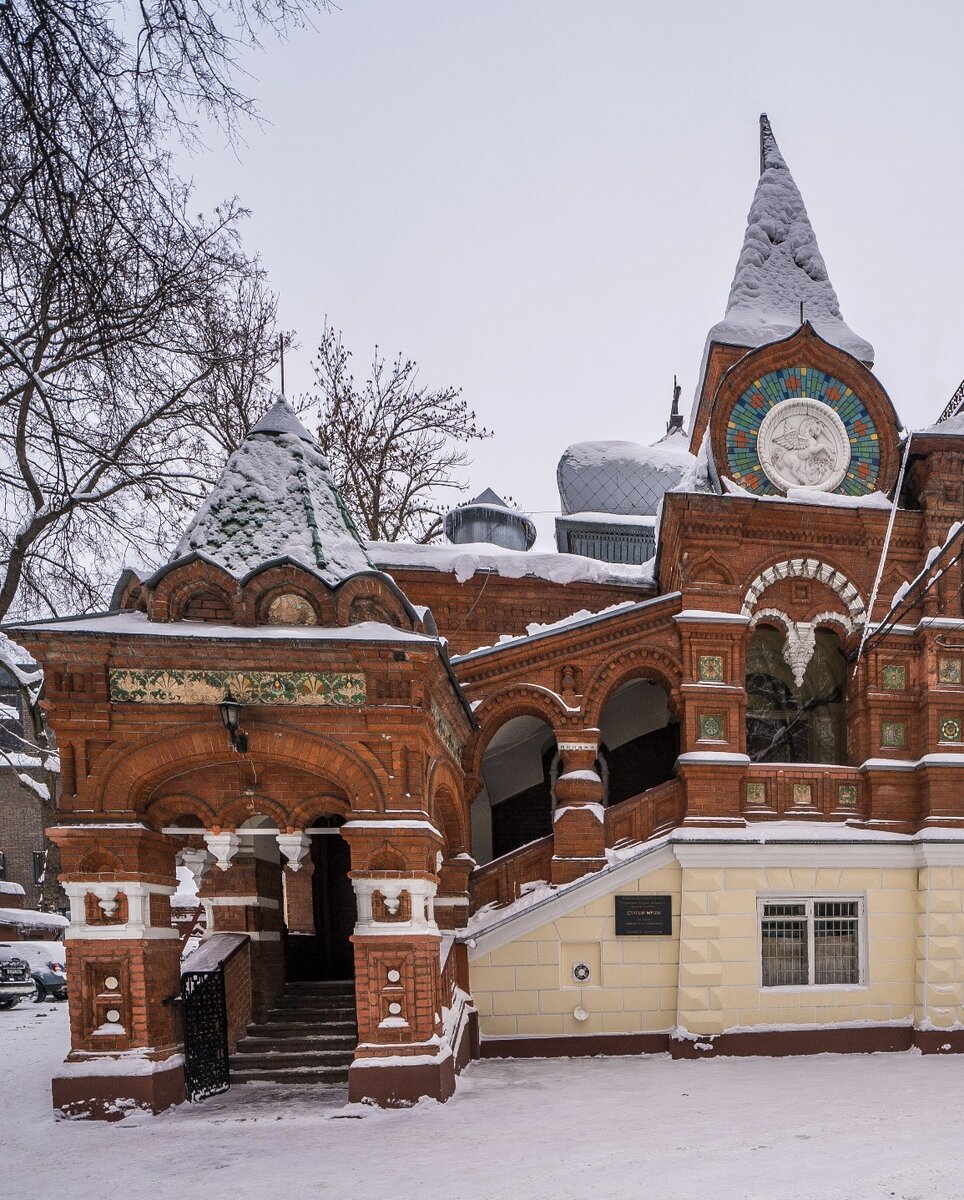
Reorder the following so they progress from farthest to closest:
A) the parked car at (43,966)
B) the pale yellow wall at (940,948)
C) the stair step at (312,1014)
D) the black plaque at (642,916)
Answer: the parked car at (43,966) → the pale yellow wall at (940,948) → the black plaque at (642,916) → the stair step at (312,1014)

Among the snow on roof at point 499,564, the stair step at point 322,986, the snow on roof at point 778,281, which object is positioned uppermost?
the snow on roof at point 778,281

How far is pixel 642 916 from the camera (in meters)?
11.0

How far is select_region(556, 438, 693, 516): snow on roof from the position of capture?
16.4 m

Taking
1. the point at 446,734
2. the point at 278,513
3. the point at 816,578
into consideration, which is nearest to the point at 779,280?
the point at 816,578

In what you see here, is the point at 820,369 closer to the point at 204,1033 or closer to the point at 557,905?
the point at 557,905

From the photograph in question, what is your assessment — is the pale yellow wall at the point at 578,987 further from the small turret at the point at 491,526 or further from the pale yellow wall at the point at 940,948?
the small turret at the point at 491,526

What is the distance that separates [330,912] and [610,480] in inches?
334

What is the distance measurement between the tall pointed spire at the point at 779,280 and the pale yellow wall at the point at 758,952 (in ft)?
24.6

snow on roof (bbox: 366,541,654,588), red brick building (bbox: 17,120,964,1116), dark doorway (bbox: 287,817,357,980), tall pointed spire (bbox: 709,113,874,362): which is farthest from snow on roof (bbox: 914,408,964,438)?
dark doorway (bbox: 287,817,357,980)

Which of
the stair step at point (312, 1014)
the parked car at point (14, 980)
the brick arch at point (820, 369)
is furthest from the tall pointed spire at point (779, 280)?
the parked car at point (14, 980)

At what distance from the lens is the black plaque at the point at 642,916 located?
1097cm

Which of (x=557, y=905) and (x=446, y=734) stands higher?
(x=446, y=734)

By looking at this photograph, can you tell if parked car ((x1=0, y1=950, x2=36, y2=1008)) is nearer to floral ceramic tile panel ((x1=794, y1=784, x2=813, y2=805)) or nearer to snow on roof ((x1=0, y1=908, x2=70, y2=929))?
snow on roof ((x1=0, y1=908, x2=70, y2=929))

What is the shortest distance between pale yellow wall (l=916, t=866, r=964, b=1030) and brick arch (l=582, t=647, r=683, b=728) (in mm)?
3763
